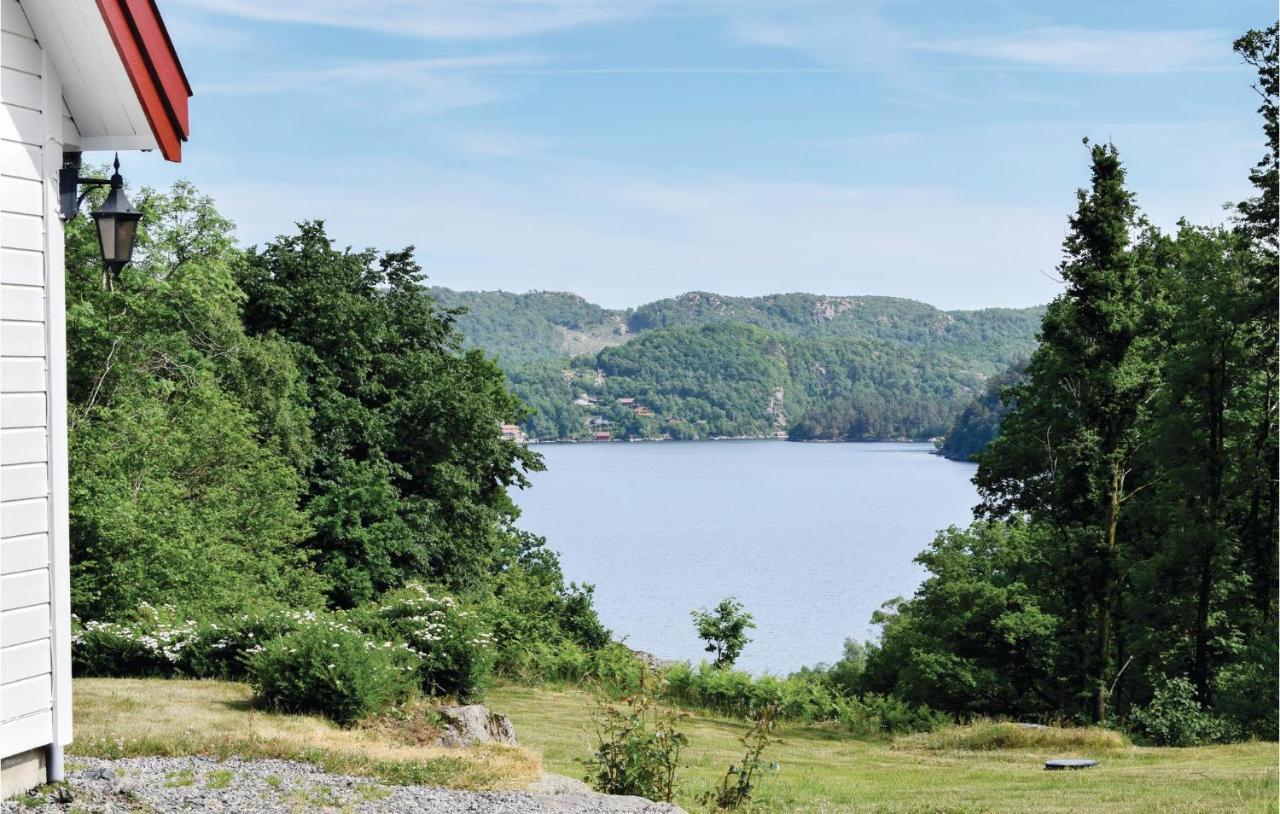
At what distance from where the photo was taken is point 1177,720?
21.9 meters

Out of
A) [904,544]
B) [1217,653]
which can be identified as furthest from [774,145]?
[1217,653]

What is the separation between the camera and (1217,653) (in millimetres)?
26141

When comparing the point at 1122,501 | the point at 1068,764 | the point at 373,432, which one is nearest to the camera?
the point at 1068,764

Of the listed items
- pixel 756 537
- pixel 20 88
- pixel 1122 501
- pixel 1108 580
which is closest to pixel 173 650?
pixel 20 88

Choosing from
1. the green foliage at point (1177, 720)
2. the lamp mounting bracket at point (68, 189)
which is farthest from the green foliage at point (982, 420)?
the lamp mounting bracket at point (68, 189)

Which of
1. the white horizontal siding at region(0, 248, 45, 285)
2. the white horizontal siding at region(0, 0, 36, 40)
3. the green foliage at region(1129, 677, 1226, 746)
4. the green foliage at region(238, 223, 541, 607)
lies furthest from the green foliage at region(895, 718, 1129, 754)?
the white horizontal siding at region(0, 0, 36, 40)

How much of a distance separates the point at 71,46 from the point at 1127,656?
86.6 feet

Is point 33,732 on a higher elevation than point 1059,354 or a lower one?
lower

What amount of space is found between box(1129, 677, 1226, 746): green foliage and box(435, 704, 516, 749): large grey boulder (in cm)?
1366

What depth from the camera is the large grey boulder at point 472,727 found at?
12320 mm

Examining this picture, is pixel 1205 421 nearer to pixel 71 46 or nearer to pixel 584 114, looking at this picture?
pixel 71 46

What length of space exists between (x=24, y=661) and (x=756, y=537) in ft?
286

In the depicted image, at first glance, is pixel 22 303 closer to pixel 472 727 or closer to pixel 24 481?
pixel 24 481

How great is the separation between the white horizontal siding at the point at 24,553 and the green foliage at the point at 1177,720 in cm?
1987
